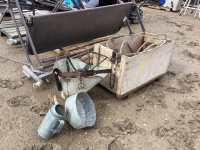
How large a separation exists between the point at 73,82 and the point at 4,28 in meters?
3.01

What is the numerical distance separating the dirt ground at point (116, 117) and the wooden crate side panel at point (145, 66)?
0.26 m

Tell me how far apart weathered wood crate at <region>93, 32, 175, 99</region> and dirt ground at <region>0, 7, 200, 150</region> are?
0.79 feet

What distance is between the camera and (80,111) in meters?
2.26

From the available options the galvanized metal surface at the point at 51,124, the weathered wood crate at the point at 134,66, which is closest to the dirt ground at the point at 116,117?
the galvanized metal surface at the point at 51,124

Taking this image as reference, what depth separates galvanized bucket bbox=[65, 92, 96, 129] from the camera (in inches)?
78.4

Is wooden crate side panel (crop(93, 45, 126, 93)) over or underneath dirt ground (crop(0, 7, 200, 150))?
over

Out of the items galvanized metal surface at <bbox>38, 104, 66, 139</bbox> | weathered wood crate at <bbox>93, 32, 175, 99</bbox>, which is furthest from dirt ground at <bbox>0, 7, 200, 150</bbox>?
weathered wood crate at <bbox>93, 32, 175, 99</bbox>

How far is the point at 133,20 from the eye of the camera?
21.6 ft

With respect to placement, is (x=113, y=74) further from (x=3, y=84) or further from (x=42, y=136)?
(x=3, y=84)

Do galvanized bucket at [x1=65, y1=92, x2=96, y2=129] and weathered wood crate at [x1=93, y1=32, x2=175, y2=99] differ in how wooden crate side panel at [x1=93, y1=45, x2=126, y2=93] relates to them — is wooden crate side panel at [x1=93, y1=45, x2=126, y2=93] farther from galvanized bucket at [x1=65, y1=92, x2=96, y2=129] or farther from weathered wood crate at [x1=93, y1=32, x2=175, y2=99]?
galvanized bucket at [x1=65, y1=92, x2=96, y2=129]

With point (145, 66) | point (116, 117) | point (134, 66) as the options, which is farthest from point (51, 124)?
point (145, 66)

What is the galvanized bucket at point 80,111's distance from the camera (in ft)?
6.54

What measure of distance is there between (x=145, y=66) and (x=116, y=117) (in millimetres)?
881

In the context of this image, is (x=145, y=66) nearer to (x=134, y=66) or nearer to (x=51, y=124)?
(x=134, y=66)
